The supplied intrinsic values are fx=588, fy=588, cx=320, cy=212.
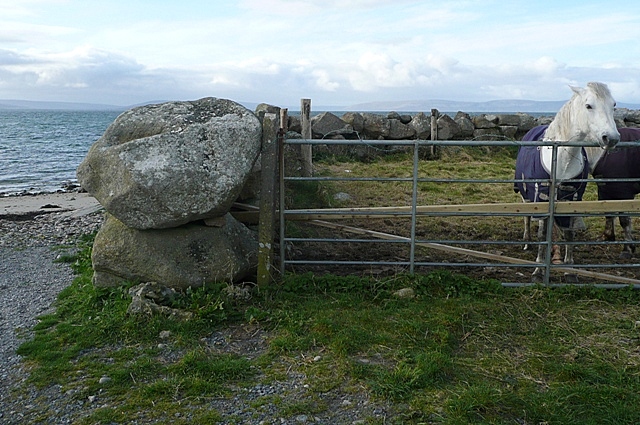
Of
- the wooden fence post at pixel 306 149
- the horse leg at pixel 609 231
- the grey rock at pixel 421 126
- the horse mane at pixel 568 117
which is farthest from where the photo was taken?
the grey rock at pixel 421 126

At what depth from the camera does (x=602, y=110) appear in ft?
19.1

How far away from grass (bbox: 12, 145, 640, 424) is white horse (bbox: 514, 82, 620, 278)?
1.10 meters

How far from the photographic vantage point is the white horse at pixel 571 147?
229 inches

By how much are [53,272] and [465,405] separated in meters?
5.24

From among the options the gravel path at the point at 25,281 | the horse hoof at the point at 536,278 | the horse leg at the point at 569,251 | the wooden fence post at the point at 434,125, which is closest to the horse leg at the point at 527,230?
the horse leg at the point at 569,251

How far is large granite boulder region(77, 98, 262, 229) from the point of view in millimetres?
5434

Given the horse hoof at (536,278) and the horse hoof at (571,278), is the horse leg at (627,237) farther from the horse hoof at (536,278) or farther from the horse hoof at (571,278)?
the horse hoof at (536,278)

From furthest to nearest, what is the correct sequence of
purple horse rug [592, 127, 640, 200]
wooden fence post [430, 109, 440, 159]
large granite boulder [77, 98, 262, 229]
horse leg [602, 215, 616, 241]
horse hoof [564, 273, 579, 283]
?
wooden fence post [430, 109, 440, 159] < horse leg [602, 215, 616, 241] < purple horse rug [592, 127, 640, 200] < horse hoof [564, 273, 579, 283] < large granite boulder [77, 98, 262, 229]

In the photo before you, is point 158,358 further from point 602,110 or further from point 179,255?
point 602,110

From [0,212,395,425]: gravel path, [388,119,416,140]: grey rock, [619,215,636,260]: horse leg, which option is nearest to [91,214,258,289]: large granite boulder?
[0,212,395,425]: gravel path

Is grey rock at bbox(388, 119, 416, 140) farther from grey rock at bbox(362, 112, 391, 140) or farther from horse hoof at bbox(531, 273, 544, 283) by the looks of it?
horse hoof at bbox(531, 273, 544, 283)

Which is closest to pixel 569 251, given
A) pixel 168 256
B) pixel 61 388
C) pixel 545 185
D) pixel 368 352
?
pixel 545 185

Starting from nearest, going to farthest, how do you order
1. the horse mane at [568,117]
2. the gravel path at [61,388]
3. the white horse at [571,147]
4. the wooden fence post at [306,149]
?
the gravel path at [61,388] < the white horse at [571,147] < the horse mane at [568,117] < the wooden fence post at [306,149]

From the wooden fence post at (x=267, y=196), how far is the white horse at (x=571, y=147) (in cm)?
287
